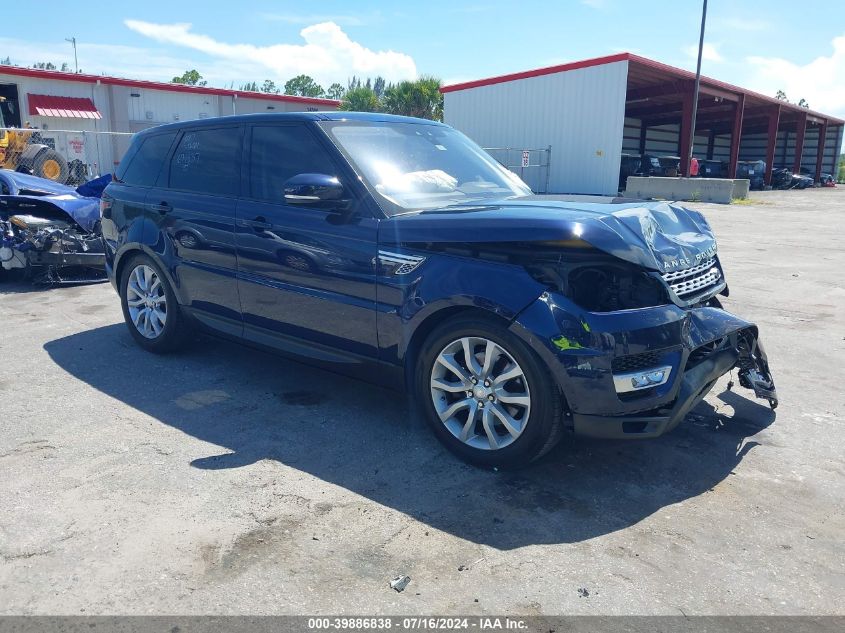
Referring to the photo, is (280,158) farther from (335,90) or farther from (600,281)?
(335,90)

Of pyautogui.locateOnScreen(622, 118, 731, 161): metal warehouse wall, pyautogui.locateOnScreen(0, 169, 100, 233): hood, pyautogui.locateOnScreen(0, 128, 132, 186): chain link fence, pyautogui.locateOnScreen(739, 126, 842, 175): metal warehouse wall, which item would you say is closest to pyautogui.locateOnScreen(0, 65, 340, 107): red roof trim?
pyautogui.locateOnScreen(0, 128, 132, 186): chain link fence

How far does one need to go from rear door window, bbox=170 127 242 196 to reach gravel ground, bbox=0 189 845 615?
1.45 m

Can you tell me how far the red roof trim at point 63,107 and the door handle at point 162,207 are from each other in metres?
29.8

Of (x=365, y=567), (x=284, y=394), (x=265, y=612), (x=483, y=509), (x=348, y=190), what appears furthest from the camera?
(x=284, y=394)

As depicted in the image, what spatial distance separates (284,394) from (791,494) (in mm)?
3197

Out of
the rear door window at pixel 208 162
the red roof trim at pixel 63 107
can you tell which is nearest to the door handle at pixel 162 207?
the rear door window at pixel 208 162

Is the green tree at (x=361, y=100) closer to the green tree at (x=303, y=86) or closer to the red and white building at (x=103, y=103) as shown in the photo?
the red and white building at (x=103, y=103)

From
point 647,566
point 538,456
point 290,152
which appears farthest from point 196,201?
point 647,566

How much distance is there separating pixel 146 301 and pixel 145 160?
1.20 metres

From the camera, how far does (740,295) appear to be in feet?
26.7

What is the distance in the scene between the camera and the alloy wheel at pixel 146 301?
545 cm

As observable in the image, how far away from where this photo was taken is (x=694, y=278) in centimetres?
368

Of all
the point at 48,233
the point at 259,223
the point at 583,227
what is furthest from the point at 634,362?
the point at 48,233

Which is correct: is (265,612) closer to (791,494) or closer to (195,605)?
(195,605)
